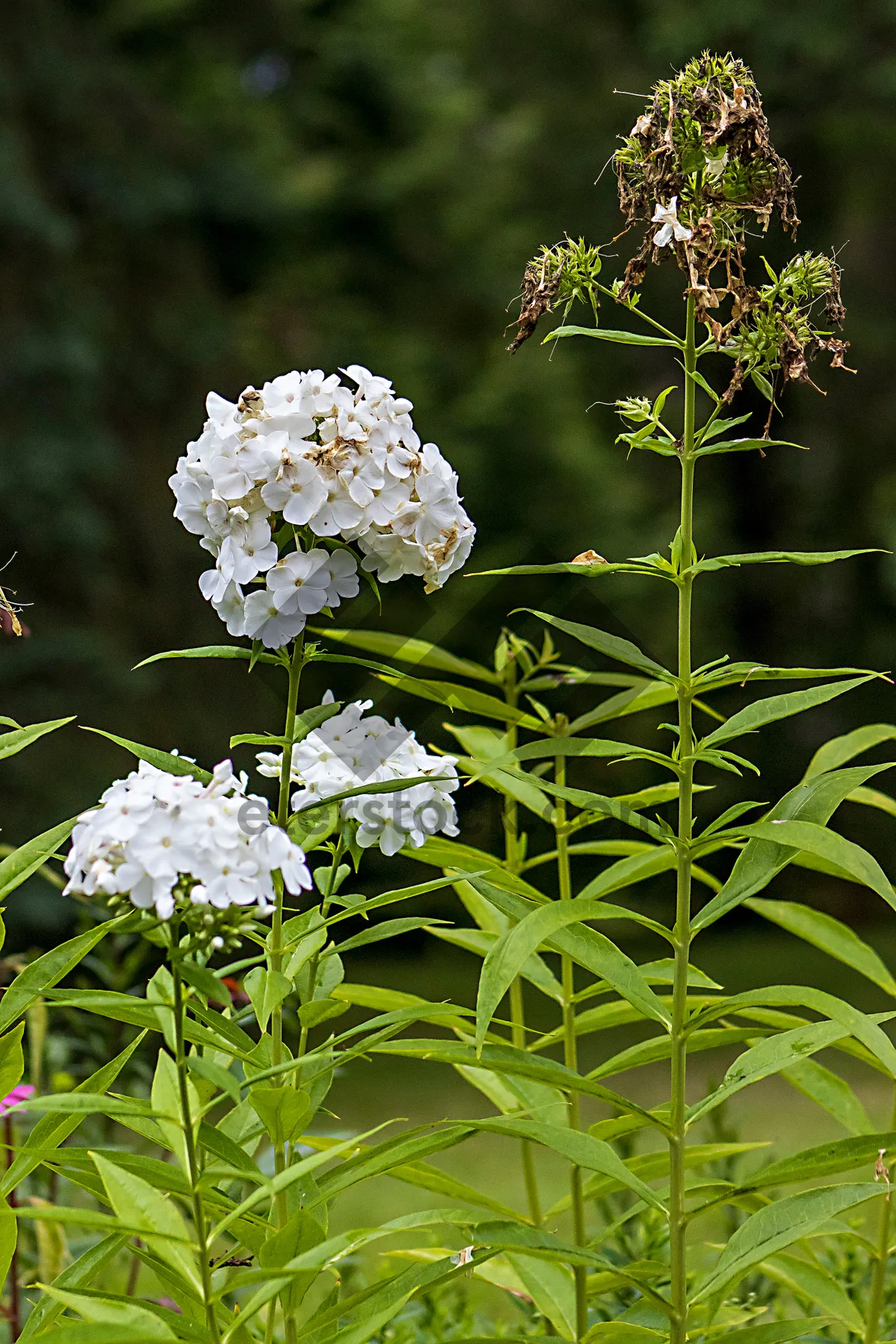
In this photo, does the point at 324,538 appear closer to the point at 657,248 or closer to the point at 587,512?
the point at 657,248

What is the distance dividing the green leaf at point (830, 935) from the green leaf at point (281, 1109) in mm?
530

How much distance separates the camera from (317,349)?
7625mm

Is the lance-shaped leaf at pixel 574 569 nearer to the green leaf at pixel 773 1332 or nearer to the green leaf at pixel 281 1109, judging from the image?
the green leaf at pixel 281 1109

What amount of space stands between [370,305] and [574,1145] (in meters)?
7.77

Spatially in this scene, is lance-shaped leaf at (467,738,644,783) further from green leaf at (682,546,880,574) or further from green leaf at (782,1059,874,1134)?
green leaf at (782,1059,874,1134)

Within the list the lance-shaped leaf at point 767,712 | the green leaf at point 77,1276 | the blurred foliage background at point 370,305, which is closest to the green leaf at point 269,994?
the green leaf at point 77,1276

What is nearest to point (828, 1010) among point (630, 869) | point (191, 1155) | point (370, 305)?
point (630, 869)

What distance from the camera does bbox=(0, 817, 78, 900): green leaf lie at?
4.13ft

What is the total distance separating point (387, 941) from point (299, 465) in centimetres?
791

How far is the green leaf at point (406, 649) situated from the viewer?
1.51m

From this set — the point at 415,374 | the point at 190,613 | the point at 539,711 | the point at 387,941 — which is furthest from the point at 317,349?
the point at 539,711

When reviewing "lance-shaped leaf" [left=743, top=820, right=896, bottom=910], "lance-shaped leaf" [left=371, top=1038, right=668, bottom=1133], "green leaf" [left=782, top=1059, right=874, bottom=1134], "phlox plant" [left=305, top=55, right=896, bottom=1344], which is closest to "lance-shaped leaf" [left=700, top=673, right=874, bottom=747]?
"phlox plant" [left=305, top=55, right=896, bottom=1344]

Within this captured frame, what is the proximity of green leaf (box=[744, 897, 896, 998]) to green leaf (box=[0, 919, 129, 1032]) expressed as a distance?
68cm

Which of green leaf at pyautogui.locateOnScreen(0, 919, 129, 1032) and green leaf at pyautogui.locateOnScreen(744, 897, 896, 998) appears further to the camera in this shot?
green leaf at pyautogui.locateOnScreen(744, 897, 896, 998)
